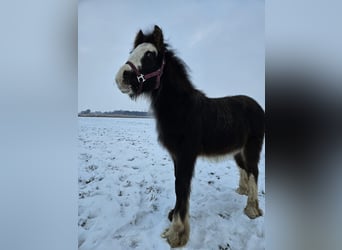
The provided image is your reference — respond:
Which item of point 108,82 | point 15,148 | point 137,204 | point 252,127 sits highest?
point 108,82

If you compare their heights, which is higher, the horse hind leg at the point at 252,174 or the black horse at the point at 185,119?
the black horse at the point at 185,119

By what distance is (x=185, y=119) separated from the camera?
1.44m

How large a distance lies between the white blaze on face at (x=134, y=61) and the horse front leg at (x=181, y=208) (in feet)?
1.45

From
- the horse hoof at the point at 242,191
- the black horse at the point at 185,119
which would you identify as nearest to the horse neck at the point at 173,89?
the black horse at the point at 185,119

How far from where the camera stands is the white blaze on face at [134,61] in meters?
1.42

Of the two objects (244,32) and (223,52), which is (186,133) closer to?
(223,52)

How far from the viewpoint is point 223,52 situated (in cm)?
143

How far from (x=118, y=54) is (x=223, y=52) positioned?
0.52 m

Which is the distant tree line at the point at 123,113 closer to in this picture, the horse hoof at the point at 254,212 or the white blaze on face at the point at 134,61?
the white blaze on face at the point at 134,61

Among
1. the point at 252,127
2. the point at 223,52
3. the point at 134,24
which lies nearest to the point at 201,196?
the point at 252,127

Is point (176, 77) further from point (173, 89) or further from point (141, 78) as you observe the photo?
point (141, 78)

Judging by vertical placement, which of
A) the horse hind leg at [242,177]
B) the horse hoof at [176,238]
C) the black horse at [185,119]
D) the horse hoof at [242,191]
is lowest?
the horse hoof at [176,238]

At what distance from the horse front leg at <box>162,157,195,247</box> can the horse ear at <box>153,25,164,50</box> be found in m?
0.56

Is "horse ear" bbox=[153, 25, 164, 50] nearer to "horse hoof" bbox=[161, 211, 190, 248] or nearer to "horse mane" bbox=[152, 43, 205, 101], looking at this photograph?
"horse mane" bbox=[152, 43, 205, 101]
